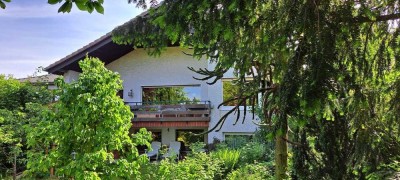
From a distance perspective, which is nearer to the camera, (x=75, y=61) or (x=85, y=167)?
(x=85, y=167)

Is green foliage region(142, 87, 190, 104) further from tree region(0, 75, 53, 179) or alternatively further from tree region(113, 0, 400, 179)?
tree region(113, 0, 400, 179)

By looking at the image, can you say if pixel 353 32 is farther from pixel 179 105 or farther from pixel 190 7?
pixel 179 105

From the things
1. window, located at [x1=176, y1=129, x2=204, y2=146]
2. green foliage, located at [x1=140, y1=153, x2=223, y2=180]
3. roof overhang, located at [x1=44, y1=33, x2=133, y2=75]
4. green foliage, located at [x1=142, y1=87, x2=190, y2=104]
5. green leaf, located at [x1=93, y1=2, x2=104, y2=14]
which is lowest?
window, located at [x1=176, y1=129, x2=204, y2=146]

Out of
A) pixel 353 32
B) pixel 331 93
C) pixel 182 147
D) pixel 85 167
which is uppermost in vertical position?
pixel 353 32

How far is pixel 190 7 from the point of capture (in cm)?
317

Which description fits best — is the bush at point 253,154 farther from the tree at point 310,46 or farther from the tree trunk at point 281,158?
the tree at point 310,46

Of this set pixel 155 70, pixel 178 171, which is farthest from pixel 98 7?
pixel 155 70

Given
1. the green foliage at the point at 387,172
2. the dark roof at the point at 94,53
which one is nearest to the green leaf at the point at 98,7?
the green foliage at the point at 387,172

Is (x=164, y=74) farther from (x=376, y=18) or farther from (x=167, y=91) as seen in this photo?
(x=376, y=18)

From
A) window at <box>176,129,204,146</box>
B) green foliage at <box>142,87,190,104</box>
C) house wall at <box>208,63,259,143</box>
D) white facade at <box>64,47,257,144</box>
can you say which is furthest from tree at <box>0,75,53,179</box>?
house wall at <box>208,63,259,143</box>

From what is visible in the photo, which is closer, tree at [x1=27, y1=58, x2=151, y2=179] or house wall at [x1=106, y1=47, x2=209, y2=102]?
tree at [x1=27, y1=58, x2=151, y2=179]

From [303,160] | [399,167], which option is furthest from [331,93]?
[303,160]

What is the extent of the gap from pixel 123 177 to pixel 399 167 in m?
4.28

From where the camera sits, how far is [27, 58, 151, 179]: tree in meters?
6.12
